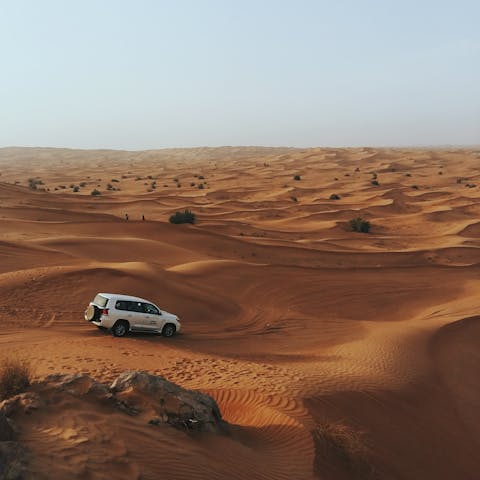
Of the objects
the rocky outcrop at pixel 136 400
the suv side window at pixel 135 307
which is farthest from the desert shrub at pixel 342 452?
the suv side window at pixel 135 307

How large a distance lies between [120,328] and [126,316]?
0.36 m

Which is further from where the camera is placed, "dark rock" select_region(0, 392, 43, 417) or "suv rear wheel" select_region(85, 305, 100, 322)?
"suv rear wheel" select_region(85, 305, 100, 322)

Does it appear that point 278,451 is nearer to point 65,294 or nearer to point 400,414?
point 400,414

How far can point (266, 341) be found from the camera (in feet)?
50.4

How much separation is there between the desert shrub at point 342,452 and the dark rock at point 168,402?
5.34 ft

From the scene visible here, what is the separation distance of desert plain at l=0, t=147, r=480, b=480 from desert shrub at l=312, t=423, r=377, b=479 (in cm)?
3

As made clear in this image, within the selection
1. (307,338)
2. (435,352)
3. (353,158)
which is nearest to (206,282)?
(307,338)

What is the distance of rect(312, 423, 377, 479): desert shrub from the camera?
828 cm

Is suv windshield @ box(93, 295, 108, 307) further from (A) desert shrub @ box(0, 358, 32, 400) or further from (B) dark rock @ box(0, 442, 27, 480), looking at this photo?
(B) dark rock @ box(0, 442, 27, 480)

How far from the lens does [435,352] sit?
14.3 m

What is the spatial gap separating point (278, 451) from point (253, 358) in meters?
5.41

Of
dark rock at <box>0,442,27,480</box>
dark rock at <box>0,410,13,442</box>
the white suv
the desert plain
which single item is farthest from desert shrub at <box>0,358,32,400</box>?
the white suv

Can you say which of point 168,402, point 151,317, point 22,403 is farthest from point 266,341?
point 22,403

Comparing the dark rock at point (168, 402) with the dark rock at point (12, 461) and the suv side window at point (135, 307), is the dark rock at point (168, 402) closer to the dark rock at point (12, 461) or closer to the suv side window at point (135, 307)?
the dark rock at point (12, 461)
